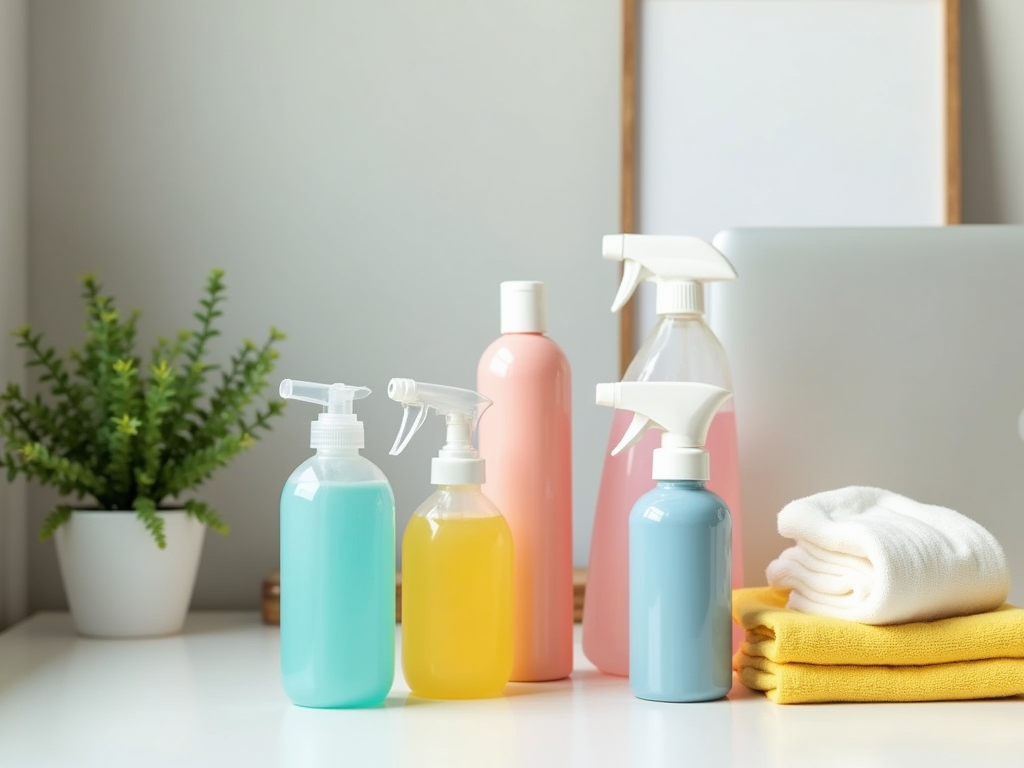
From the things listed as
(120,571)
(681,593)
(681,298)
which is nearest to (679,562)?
(681,593)

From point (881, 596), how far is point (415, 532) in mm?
318

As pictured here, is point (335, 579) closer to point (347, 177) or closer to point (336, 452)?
point (336, 452)

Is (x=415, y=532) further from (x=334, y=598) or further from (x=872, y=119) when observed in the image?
(x=872, y=119)

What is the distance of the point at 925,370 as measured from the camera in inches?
40.0

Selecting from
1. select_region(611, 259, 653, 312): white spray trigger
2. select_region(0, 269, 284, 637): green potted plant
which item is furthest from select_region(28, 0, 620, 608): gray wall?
select_region(611, 259, 653, 312): white spray trigger

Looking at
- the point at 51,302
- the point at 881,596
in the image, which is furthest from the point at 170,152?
the point at 881,596

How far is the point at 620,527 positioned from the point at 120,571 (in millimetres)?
484

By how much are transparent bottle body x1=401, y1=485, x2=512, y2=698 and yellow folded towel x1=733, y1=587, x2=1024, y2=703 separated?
18cm

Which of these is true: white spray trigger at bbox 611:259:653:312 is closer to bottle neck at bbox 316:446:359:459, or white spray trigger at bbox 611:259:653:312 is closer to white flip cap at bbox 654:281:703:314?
white flip cap at bbox 654:281:703:314

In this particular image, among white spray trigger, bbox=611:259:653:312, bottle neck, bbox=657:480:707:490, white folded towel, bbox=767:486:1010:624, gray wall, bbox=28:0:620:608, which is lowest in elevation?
white folded towel, bbox=767:486:1010:624

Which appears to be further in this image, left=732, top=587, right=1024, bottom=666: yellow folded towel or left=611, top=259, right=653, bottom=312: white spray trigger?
left=611, top=259, right=653, bottom=312: white spray trigger

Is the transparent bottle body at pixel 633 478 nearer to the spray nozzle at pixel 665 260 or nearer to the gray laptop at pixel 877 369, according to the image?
the spray nozzle at pixel 665 260

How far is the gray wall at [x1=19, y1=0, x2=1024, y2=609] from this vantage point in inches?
47.2

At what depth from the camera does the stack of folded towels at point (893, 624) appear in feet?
2.41
